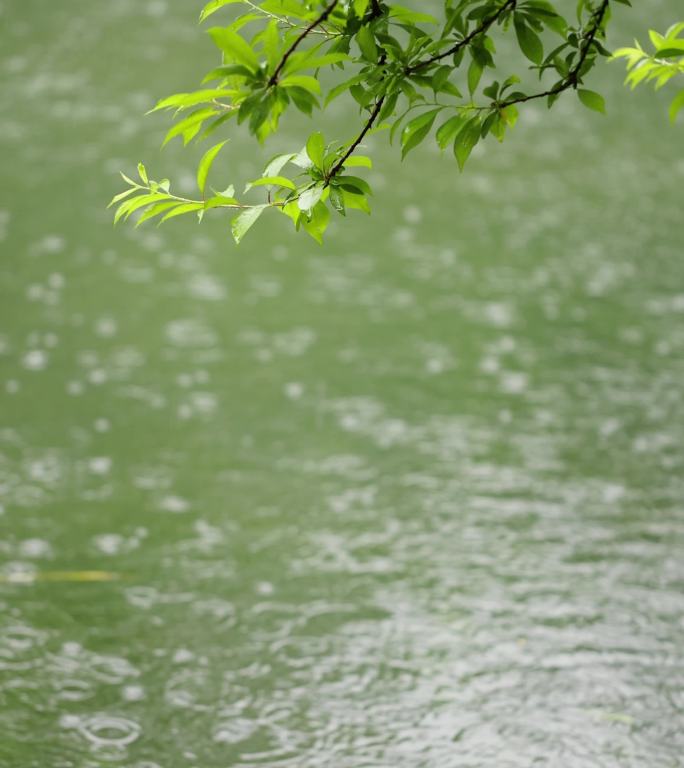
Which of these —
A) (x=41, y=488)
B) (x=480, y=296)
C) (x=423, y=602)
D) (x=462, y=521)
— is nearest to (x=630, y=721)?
(x=423, y=602)

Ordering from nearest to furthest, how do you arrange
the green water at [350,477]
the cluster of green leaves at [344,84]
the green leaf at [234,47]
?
the green leaf at [234,47], the cluster of green leaves at [344,84], the green water at [350,477]

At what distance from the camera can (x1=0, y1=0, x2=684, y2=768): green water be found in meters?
3.37

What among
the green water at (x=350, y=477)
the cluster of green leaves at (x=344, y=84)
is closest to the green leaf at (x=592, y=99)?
the cluster of green leaves at (x=344, y=84)

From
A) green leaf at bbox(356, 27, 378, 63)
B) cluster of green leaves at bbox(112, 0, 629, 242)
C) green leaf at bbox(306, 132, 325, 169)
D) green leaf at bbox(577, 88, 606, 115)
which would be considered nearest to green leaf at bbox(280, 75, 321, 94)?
cluster of green leaves at bbox(112, 0, 629, 242)

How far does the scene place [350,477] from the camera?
4.79 metres

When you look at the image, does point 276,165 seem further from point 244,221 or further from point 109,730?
point 109,730

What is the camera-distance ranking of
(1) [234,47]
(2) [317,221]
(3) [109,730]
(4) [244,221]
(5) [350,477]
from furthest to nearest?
(5) [350,477] → (3) [109,730] → (2) [317,221] → (4) [244,221] → (1) [234,47]

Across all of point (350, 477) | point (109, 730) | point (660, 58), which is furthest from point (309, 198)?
point (350, 477)

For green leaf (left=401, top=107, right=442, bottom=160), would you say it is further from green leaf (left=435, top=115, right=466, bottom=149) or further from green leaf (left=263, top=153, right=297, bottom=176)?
green leaf (left=263, top=153, right=297, bottom=176)

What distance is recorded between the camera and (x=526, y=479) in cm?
478

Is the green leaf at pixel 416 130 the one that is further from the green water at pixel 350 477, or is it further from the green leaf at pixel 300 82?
the green water at pixel 350 477

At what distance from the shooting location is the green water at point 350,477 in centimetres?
337

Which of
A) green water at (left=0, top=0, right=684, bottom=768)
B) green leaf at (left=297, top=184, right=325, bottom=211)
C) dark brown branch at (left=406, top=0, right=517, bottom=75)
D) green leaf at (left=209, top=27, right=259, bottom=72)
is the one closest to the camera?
green leaf at (left=209, top=27, right=259, bottom=72)

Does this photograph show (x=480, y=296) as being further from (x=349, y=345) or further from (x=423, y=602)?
(x=423, y=602)
